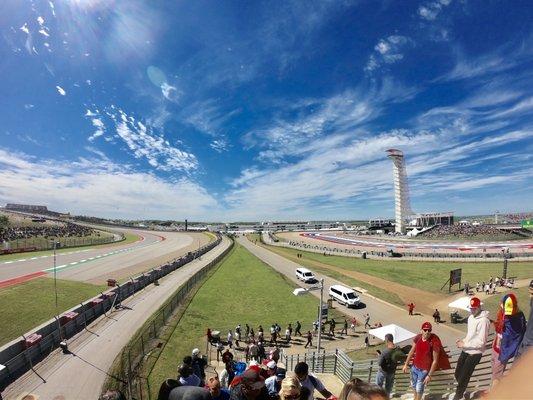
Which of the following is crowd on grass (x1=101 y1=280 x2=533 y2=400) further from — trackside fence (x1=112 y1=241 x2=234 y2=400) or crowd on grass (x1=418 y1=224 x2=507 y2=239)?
crowd on grass (x1=418 y1=224 x2=507 y2=239)

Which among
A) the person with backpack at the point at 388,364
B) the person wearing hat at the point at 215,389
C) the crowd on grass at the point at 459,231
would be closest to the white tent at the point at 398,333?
the person with backpack at the point at 388,364

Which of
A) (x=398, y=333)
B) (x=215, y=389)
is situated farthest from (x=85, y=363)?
(x=398, y=333)

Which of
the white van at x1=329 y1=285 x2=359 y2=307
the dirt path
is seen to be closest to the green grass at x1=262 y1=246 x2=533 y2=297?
the dirt path

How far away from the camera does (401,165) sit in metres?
122

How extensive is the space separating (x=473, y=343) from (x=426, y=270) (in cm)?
4639

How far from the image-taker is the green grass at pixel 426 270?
41.3m

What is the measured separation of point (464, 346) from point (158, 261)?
52494 millimetres

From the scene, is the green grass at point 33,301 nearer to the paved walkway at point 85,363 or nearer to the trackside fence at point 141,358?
the paved walkway at point 85,363

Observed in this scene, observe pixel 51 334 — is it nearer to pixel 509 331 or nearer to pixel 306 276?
pixel 509 331

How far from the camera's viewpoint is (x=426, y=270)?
48531 mm

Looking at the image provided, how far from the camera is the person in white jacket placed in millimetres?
6777

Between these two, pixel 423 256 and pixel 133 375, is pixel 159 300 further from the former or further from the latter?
pixel 423 256

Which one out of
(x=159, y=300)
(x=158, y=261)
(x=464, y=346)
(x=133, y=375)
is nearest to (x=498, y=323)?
(x=464, y=346)

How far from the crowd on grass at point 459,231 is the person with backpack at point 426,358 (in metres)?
108
